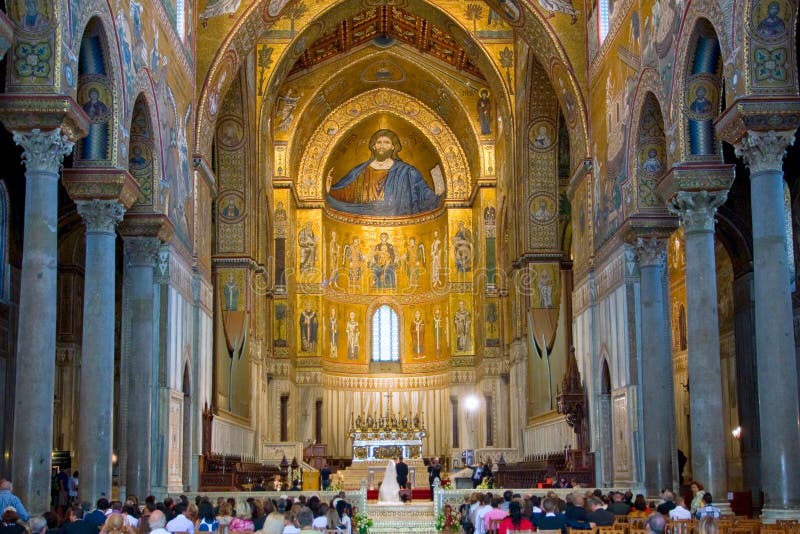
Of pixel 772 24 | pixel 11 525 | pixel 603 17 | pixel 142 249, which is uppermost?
pixel 603 17

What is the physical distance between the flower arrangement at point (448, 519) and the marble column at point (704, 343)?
7.05m

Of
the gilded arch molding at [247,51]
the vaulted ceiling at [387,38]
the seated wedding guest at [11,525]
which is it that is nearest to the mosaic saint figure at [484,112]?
the vaulted ceiling at [387,38]

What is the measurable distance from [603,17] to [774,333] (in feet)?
47.0

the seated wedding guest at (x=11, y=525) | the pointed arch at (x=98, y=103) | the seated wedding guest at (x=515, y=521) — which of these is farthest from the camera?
the pointed arch at (x=98, y=103)

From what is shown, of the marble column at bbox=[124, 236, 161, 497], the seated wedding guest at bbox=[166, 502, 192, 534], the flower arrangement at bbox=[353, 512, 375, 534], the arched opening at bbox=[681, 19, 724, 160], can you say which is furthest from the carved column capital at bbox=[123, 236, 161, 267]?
the arched opening at bbox=[681, 19, 724, 160]

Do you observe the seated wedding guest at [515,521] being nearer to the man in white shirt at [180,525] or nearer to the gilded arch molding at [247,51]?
the man in white shirt at [180,525]

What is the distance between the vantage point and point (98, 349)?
69.2ft

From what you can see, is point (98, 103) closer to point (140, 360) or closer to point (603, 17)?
point (140, 360)

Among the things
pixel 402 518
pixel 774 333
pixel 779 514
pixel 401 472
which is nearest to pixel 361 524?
pixel 402 518

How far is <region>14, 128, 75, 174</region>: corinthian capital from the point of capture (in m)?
17.4

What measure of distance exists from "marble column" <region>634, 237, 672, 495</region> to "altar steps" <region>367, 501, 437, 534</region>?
539 centimetres

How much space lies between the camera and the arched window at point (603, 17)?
29391 millimetres

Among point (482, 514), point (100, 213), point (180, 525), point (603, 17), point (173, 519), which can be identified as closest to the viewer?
point (180, 525)

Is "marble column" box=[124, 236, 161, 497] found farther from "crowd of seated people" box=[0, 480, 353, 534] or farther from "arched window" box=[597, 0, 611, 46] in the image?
"arched window" box=[597, 0, 611, 46]
